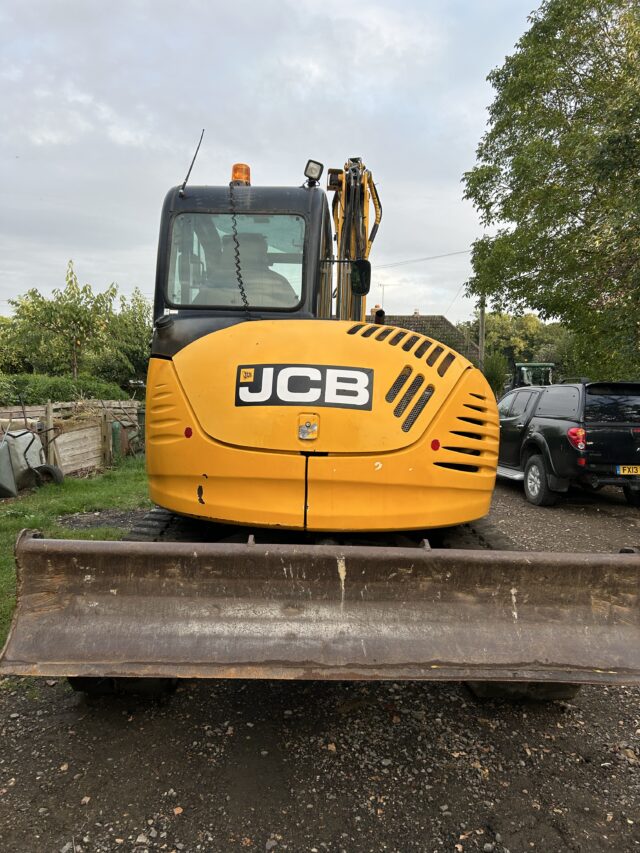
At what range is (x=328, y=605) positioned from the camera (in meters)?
2.51

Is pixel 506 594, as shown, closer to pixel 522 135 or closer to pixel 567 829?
pixel 567 829

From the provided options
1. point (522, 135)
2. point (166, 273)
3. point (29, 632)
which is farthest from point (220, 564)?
point (522, 135)

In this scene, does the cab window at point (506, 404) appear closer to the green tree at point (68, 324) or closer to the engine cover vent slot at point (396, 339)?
the engine cover vent slot at point (396, 339)

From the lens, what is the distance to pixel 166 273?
3.94m

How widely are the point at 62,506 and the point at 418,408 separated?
6.38 metres

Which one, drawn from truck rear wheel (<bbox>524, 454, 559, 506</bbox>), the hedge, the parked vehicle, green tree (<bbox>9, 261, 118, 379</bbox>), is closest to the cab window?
truck rear wheel (<bbox>524, 454, 559, 506</bbox>)

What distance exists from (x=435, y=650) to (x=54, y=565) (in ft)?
5.54

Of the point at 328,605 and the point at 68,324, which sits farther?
the point at 68,324

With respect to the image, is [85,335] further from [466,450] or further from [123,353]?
[466,450]

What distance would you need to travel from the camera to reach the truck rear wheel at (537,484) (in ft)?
28.0

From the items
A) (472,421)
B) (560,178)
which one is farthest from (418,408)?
(560,178)

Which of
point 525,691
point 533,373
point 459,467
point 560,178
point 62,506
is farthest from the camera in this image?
point 533,373

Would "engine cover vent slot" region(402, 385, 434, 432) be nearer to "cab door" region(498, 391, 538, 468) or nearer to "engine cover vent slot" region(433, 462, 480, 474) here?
"engine cover vent slot" region(433, 462, 480, 474)

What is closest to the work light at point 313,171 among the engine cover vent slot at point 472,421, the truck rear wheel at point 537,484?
the engine cover vent slot at point 472,421
